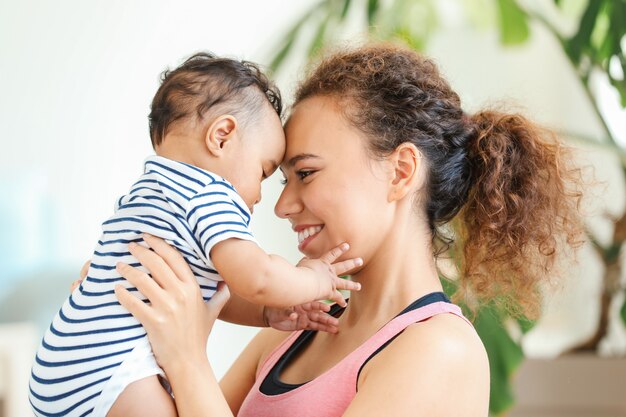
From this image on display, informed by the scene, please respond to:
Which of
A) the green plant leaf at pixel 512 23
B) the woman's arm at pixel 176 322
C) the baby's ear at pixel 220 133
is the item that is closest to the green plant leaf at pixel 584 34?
the green plant leaf at pixel 512 23

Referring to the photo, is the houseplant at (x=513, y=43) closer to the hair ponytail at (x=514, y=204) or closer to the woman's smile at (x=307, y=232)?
the hair ponytail at (x=514, y=204)

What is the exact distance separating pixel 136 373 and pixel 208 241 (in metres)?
0.21

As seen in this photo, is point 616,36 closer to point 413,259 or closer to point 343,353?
point 413,259

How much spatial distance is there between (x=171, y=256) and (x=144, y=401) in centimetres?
21

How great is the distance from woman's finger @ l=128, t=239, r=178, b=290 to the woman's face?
258 millimetres

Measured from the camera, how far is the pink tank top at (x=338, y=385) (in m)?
1.29

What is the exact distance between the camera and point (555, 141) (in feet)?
5.06

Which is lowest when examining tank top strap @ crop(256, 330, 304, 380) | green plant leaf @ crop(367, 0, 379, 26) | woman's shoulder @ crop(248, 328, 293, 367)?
tank top strap @ crop(256, 330, 304, 380)

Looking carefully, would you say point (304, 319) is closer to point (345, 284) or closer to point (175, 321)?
point (345, 284)

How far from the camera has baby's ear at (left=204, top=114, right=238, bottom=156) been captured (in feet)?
4.24

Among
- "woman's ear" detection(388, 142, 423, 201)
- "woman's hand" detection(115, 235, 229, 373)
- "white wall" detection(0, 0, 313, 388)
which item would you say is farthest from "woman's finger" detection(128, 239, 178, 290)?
"white wall" detection(0, 0, 313, 388)

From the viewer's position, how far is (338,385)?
130 cm

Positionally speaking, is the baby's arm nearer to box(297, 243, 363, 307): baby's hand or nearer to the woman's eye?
box(297, 243, 363, 307): baby's hand

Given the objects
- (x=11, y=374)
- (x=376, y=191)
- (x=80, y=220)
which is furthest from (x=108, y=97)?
(x=376, y=191)
